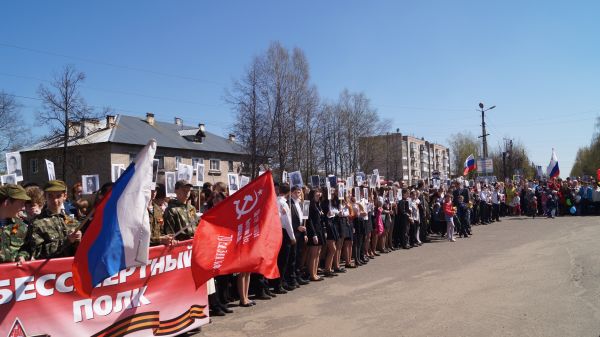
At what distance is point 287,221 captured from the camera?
345 inches

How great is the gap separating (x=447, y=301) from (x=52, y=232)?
564 centimetres

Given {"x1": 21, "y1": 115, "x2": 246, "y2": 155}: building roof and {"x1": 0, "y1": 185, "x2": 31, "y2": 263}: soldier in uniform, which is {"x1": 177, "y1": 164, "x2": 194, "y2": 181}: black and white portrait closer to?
{"x1": 0, "y1": 185, "x2": 31, "y2": 263}: soldier in uniform

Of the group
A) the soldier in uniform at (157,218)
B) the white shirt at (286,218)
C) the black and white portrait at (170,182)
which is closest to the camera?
the soldier in uniform at (157,218)

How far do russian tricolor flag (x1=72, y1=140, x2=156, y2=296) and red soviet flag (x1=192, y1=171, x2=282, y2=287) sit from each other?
110 cm

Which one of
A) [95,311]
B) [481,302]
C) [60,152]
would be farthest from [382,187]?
[60,152]

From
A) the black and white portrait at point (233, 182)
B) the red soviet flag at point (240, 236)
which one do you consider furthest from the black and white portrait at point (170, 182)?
the red soviet flag at point (240, 236)

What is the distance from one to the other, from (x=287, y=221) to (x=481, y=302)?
3.58 m

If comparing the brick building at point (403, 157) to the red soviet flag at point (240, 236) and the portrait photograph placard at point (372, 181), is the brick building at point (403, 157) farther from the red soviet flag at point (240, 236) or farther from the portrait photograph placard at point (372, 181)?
the red soviet flag at point (240, 236)

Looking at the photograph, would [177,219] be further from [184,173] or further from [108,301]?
[184,173]

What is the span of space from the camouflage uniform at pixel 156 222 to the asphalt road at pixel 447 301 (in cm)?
141

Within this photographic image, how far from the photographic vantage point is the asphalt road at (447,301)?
19.7 ft

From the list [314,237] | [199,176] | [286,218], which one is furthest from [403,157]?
[286,218]

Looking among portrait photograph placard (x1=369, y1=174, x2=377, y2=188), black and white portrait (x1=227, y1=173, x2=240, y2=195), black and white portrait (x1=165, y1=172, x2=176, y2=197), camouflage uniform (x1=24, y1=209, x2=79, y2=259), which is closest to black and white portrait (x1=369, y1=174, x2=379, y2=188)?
portrait photograph placard (x1=369, y1=174, x2=377, y2=188)

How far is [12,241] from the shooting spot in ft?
15.0
